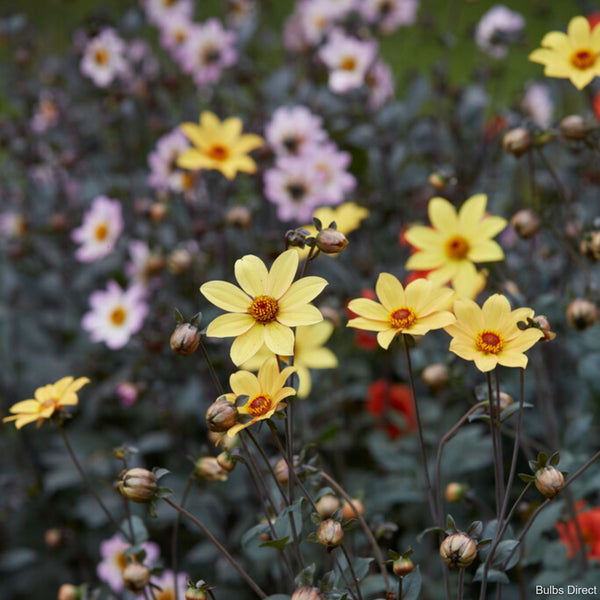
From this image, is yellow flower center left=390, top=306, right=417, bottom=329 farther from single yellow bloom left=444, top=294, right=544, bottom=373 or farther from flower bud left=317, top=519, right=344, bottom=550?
flower bud left=317, top=519, right=344, bottom=550

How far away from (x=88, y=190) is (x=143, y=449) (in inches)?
37.7

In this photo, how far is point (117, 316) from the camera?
156 centimetres

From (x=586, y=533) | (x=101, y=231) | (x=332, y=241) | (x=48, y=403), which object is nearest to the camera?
(x=332, y=241)

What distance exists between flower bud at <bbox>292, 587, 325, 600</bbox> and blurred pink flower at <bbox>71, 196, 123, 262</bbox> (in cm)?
118

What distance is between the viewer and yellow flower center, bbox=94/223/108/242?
1805 millimetres

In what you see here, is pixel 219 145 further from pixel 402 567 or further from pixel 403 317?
pixel 402 567

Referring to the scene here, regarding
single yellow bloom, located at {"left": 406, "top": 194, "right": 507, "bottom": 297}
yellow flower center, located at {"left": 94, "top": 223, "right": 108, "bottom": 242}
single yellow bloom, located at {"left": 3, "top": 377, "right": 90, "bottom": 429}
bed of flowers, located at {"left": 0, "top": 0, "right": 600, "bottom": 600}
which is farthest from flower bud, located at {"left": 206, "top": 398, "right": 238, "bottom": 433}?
yellow flower center, located at {"left": 94, "top": 223, "right": 108, "bottom": 242}

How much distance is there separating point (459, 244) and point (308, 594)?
585 mm

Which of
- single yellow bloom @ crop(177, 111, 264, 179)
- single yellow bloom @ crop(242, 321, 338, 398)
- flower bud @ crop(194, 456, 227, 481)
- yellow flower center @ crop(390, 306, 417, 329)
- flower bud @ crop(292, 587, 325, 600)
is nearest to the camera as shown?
flower bud @ crop(292, 587, 325, 600)

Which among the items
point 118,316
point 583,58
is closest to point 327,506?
point 583,58

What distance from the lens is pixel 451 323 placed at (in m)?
0.75

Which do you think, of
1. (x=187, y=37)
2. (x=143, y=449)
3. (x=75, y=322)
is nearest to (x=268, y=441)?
(x=143, y=449)

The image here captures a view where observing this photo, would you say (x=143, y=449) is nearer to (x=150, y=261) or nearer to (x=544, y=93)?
(x=150, y=261)

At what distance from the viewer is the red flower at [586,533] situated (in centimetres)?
112
